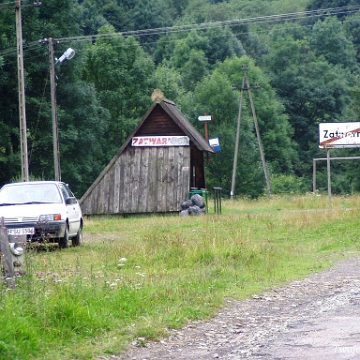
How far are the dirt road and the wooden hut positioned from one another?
26243 mm

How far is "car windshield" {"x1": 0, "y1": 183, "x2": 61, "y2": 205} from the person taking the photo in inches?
768

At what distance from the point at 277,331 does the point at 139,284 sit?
3.08m

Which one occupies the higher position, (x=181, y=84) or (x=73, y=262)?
(x=181, y=84)

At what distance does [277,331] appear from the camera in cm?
941

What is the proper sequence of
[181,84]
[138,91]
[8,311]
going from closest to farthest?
[8,311] → [138,91] → [181,84]

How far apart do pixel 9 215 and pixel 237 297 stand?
7983 millimetres

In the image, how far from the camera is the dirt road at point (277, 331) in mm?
8281

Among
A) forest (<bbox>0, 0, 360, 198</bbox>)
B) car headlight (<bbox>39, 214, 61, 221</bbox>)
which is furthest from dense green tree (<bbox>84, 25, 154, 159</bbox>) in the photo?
car headlight (<bbox>39, 214, 61, 221</bbox>)

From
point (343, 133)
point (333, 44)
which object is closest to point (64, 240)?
point (343, 133)

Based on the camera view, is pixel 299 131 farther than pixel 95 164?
Yes

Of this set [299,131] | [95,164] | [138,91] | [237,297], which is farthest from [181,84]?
[237,297]

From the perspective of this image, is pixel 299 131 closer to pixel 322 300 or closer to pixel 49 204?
pixel 49 204

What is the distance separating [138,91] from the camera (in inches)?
2562

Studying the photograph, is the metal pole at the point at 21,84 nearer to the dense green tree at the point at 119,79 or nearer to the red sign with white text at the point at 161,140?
the red sign with white text at the point at 161,140
